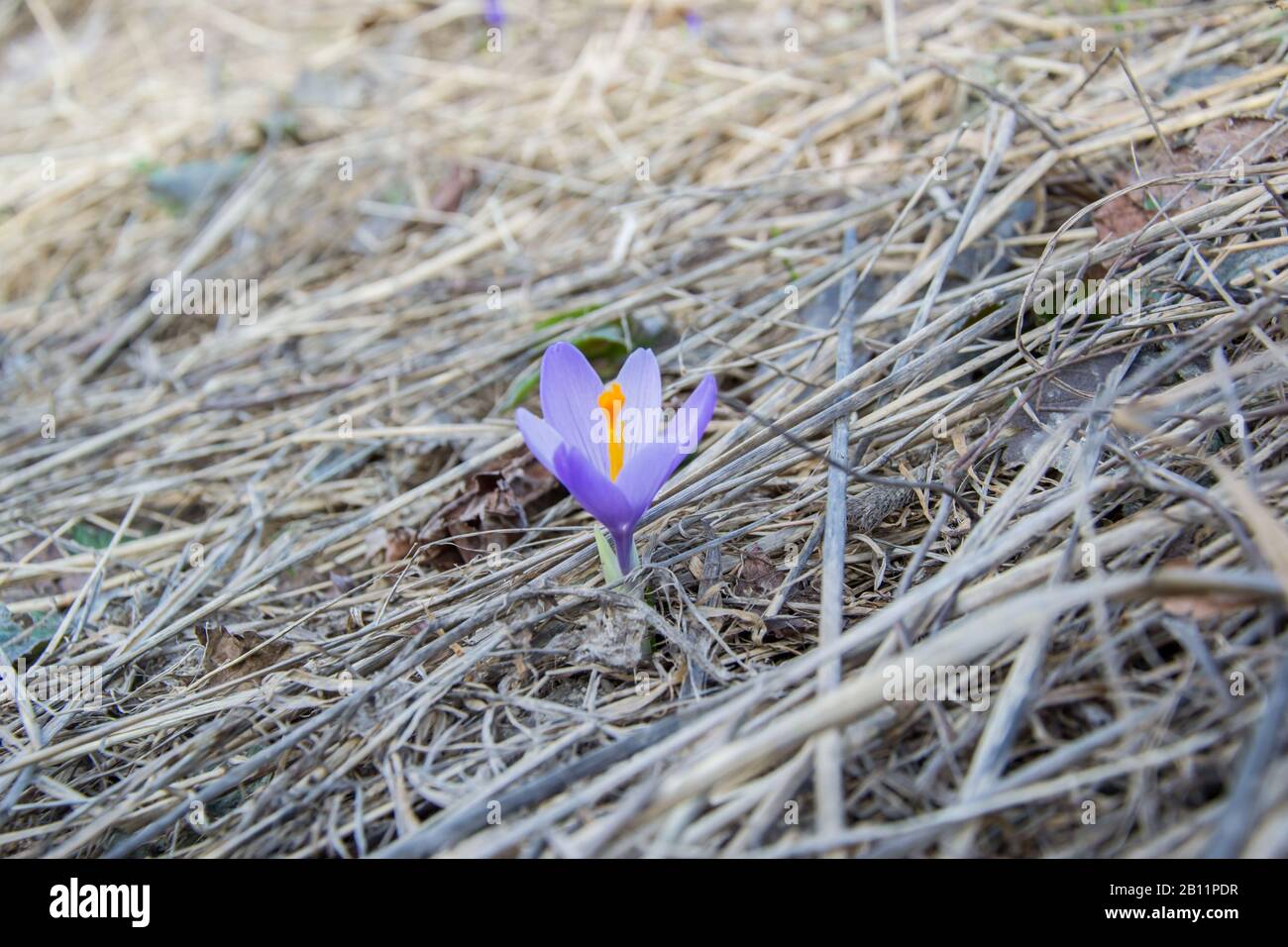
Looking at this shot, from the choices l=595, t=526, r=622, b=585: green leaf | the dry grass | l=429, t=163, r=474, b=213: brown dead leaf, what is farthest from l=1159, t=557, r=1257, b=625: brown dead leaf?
l=429, t=163, r=474, b=213: brown dead leaf

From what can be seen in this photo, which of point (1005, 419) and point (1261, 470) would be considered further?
point (1005, 419)

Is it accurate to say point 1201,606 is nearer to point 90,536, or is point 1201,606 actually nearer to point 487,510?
point 487,510

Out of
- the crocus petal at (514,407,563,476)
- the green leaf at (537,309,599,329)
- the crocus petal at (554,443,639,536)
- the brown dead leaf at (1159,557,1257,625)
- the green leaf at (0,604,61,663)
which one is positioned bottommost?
the brown dead leaf at (1159,557,1257,625)

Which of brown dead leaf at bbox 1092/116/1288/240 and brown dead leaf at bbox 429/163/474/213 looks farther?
brown dead leaf at bbox 429/163/474/213

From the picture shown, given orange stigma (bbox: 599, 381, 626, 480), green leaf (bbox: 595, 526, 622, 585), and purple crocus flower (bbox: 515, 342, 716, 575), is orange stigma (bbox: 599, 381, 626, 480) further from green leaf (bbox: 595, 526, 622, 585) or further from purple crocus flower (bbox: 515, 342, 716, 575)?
green leaf (bbox: 595, 526, 622, 585)

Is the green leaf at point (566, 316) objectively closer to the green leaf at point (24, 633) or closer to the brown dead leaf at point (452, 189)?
the brown dead leaf at point (452, 189)

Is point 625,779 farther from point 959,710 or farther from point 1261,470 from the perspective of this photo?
point 1261,470
